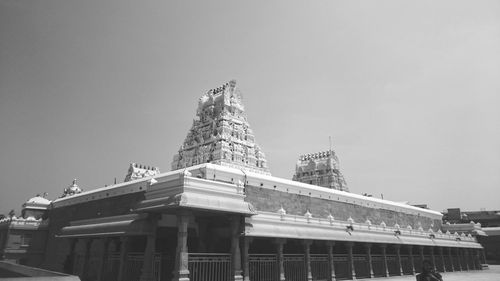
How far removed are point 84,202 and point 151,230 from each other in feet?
52.5

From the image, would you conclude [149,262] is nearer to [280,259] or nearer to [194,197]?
[194,197]

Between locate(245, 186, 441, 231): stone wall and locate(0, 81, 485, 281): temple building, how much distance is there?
70mm

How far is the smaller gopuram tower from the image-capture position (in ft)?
184

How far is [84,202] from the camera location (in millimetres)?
27094

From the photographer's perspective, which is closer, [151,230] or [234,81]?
[151,230]

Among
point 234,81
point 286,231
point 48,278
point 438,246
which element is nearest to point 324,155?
point 234,81

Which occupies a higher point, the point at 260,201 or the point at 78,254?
the point at 260,201

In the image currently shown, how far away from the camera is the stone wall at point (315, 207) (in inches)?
819

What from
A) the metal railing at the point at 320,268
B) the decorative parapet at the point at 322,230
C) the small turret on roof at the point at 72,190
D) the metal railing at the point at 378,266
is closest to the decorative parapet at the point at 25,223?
the small turret on roof at the point at 72,190

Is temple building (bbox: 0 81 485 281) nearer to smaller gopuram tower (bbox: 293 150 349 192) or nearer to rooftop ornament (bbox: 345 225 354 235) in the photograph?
rooftop ornament (bbox: 345 225 354 235)

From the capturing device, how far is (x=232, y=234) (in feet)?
45.7

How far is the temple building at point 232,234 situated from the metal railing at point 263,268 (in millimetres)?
45

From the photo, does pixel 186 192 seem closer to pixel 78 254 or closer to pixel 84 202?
pixel 78 254

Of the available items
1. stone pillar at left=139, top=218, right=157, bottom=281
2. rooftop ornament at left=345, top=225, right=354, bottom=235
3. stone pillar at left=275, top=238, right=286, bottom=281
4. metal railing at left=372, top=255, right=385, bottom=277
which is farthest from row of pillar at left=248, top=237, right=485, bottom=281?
stone pillar at left=139, top=218, right=157, bottom=281
